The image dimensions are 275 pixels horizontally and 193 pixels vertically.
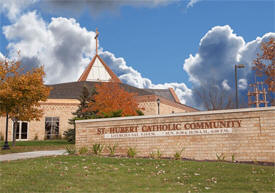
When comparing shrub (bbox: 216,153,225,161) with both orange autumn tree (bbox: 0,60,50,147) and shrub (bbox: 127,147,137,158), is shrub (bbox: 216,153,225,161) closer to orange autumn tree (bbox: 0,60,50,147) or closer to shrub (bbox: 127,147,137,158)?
shrub (bbox: 127,147,137,158)

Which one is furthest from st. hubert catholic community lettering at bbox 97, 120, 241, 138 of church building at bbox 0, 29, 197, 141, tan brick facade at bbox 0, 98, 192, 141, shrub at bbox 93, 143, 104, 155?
tan brick facade at bbox 0, 98, 192, 141

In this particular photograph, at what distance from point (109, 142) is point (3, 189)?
9125mm

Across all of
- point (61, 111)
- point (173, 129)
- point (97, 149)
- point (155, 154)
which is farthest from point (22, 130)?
point (173, 129)

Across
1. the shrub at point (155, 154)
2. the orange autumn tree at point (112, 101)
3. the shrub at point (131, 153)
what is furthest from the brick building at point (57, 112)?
→ the shrub at point (155, 154)

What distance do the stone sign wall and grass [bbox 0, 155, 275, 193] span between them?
7.89ft

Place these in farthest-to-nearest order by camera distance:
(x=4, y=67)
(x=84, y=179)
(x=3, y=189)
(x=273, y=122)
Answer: (x=4, y=67) → (x=273, y=122) → (x=84, y=179) → (x=3, y=189)

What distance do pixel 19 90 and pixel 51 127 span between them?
51.4ft

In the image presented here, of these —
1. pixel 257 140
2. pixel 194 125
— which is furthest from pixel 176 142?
pixel 257 140

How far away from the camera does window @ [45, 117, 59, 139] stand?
37719mm

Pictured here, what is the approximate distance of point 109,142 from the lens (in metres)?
17.8

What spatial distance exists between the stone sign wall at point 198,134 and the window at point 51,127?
2075 cm

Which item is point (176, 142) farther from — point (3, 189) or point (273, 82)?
point (273, 82)

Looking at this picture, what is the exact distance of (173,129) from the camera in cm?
1623

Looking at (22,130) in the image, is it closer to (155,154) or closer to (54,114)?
(54,114)
